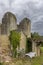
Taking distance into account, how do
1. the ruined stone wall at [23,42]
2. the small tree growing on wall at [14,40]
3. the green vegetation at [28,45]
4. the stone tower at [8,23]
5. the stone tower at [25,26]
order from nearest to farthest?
1. the small tree growing on wall at [14,40]
2. the stone tower at [8,23]
3. the ruined stone wall at [23,42]
4. the green vegetation at [28,45]
5. the stone tower at [25,26]

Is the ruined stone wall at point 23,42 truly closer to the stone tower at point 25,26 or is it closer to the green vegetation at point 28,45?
the green vegetation at point 28,45

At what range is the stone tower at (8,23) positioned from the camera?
131 ft

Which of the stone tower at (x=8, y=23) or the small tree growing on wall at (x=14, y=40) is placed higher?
the stone tower at (x=8, y=23)

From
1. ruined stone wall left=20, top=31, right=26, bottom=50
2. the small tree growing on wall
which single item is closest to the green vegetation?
ruined stone wall left=20, top=31, right=26, bottom=50

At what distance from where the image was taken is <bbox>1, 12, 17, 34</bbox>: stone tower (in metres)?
40.0

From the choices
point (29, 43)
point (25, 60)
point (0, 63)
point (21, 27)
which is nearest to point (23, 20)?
point (21, 27)

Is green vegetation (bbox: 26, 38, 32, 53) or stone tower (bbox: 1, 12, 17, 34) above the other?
stone tower (bbox: 1, 12, 17, 34)

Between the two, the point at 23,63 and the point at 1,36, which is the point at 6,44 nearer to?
the point at 1,36

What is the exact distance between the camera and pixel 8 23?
40344 mm

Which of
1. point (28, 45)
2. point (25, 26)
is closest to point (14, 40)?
point (28, 45)

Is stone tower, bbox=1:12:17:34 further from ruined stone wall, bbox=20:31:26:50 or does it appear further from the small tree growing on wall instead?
ruined stone wall, bbox=20:31:26:50

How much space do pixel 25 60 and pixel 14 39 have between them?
577 centimetres

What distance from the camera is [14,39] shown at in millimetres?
39031

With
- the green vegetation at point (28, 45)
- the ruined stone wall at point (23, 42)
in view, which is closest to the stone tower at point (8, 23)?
the ruined stone wall at point (23, 42)
